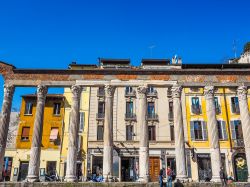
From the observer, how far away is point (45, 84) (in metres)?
22.2

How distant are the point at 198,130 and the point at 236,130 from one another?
14.4ft

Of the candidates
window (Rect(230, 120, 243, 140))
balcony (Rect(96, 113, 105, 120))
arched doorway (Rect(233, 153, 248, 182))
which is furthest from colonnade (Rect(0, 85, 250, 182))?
arched doorway (Rect(233, 153, 248, 182))

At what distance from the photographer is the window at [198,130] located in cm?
3222

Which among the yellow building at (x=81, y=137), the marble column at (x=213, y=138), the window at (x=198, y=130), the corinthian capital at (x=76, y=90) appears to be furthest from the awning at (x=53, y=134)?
the marble column at (x=213, y=138)

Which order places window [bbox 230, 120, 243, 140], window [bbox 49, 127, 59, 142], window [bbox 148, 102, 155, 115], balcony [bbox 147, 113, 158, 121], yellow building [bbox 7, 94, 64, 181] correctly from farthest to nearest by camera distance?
window [bbox 148, 102, 155, 115], balcony [bbox 147, 113, 158, 121], window [bbox 49, 127, 59, 142], window [bbox 230, 120, 243, 140], yellow building [bbox 7, 94, 64, 181]

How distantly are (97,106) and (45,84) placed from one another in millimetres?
12176

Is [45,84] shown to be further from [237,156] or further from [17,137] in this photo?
[237,156]

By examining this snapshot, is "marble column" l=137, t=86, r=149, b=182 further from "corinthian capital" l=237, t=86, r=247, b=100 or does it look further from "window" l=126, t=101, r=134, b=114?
"window" l=126, t=101, r=134, b=114

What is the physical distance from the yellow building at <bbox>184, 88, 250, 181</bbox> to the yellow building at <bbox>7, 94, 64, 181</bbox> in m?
15.5

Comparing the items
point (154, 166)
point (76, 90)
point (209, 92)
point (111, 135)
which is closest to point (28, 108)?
point (76, 90)

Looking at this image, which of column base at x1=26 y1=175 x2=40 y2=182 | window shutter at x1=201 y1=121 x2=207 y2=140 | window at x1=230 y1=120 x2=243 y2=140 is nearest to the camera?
column base at x1=26 y1=175 x2=40 y2=182

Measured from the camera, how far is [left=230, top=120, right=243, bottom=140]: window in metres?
32.0

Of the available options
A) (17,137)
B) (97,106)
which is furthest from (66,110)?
(17,137)

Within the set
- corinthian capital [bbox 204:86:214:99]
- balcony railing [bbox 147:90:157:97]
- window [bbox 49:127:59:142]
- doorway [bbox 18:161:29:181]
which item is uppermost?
balcony railing [bbox 147:90:157:97]
